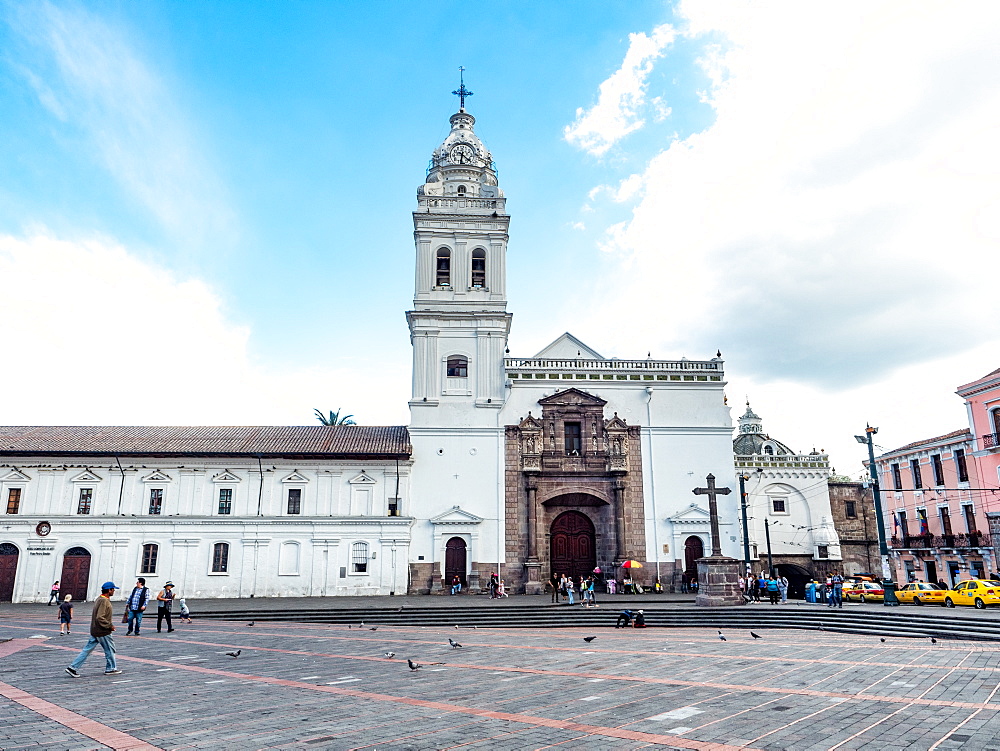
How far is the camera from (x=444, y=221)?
38.7m

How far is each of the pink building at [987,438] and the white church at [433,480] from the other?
11935 mm

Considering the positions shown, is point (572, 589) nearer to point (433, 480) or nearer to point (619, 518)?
point (619, 518)

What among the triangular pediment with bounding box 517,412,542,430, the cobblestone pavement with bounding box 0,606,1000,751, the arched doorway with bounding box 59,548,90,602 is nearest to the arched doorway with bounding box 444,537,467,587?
the triangular pediment with bounding box 517,412,542,430

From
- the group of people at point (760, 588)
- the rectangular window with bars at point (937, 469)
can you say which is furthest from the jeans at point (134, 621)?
the rectangular window with bars at point (937, 469)

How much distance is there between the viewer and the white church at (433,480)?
33094 millimetres

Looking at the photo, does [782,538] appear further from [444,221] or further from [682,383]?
[444,221]

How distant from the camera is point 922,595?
2752 centimetres

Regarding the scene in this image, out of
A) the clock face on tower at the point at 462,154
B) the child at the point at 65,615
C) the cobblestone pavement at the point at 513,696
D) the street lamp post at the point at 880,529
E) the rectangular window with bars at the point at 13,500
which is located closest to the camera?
→ the cobblestone pavement at the point at 513,696

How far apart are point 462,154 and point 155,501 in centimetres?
2583

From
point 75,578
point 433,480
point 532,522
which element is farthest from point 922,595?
point 75,578

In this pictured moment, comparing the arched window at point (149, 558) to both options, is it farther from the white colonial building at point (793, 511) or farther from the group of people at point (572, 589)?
the white colonial building at point (793, 511)

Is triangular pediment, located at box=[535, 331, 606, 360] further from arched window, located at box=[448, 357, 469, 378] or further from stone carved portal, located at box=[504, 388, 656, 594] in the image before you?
arched window, located at box=[448, 357, 469, 378]

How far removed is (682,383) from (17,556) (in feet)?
114

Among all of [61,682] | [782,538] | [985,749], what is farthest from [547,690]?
[782,538]
